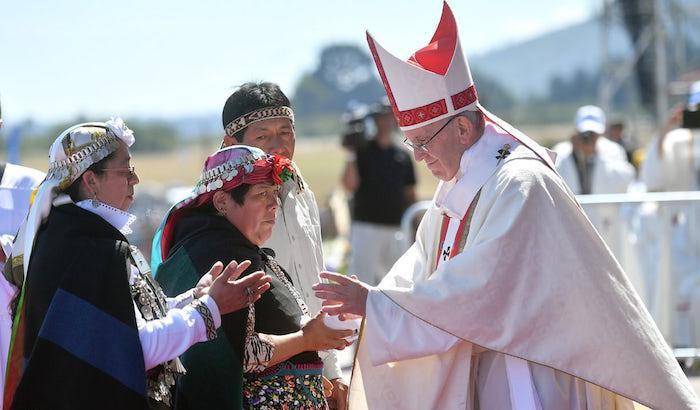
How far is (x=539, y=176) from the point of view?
4016mm

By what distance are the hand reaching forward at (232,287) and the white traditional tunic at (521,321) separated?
478 mm

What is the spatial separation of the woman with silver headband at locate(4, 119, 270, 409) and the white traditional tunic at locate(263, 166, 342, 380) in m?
0.88

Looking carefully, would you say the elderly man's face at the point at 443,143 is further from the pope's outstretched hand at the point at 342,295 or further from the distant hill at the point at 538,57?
the distant hill at the point at 538,57

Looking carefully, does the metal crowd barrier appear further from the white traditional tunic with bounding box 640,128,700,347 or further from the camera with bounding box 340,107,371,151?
the camera with bounding box 340,107,371,151

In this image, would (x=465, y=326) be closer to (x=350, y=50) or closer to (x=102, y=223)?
(x=102, y=223)

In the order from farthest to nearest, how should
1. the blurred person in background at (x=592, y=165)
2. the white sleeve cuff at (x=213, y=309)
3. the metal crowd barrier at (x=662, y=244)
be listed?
the blurred person in background at (x=592, y=165), the metal crowd barrier at (x=662, y=244), the white sleeve cuff at (x=213, y=309)

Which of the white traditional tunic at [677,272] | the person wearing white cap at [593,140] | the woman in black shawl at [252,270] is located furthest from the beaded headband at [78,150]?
the person wearing white cap at [593,140]

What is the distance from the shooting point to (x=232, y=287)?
3709 mm

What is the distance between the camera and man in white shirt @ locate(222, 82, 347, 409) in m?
4.68

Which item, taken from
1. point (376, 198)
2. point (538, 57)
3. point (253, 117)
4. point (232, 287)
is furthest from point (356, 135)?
point (538, 57)

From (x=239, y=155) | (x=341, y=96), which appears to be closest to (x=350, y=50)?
(x=341, y=96)

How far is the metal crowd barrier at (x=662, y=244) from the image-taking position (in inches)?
332

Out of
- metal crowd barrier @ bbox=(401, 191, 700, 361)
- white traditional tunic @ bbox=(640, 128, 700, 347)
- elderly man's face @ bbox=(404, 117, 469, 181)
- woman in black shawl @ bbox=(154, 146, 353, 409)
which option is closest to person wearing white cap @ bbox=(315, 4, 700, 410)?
elderly man's face @ bbox=(404, 117, 469, 181)

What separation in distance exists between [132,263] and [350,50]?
145m
